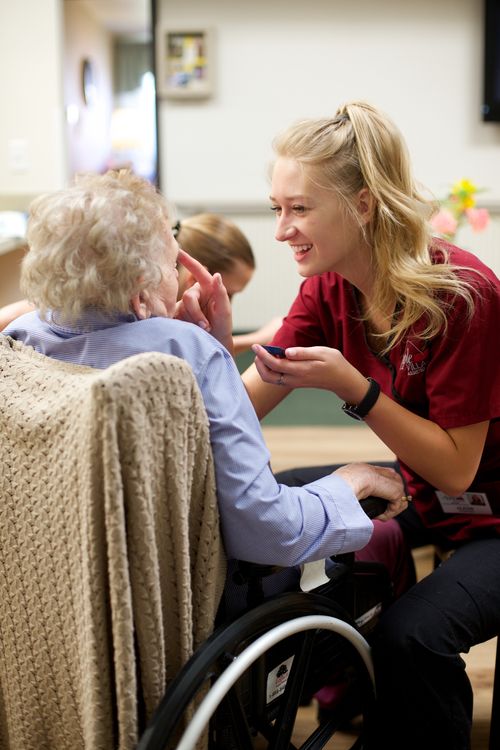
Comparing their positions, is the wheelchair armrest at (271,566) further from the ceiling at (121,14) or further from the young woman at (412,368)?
the ceiling at (121,14)

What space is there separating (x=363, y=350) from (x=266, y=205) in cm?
386

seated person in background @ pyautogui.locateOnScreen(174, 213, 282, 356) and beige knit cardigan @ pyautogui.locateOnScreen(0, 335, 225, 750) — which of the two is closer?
beige knit cardigan @ pyautogui.locateOnScreen(0, 335, 225, 750)

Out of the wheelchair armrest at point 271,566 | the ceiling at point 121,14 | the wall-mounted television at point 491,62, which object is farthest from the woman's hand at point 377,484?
the ceiling at point 121,14

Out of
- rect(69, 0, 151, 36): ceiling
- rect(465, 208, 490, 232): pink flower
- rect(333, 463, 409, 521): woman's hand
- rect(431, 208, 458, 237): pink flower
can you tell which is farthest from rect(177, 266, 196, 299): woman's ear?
rect(69, 0, 151, 36): ceiling

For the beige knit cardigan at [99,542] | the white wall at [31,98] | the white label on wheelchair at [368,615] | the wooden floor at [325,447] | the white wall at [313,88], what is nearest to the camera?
the beige knit cardigan at [99,542]

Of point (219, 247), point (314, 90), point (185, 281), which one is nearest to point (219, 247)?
point (219, 247)

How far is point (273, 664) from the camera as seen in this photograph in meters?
1.22

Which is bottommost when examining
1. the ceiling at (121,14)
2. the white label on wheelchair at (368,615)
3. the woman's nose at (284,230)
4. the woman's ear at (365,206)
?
the white label on wheelchair at (368,615)

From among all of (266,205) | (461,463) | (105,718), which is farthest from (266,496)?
(266,205)

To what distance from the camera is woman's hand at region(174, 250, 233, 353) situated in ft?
4.75

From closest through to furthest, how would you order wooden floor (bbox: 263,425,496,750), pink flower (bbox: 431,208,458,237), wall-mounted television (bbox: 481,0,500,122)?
pink flower (bbox: 431,208,458,237)
wooden floor (bbox: 263,425,496,750)
wall-mounted television (bbox: 481,0,500,122)

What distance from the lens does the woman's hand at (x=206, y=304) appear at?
1447 millimetres

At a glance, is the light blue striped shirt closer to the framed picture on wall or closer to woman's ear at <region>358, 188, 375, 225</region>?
woman's ear at <region>358, 188, 375, 225</region>

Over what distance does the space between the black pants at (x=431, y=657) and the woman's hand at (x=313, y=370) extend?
363mm
